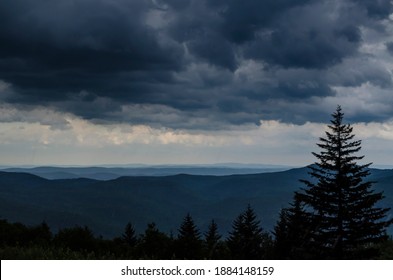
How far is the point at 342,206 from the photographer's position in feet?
89.2

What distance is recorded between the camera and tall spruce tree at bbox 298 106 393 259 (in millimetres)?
26438

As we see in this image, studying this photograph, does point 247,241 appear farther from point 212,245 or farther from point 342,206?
point 342,206

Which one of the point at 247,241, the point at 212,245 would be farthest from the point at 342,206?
the point at 247,241

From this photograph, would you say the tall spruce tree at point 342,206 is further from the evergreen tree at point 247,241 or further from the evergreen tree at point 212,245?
the evergreen tree at point 247,241

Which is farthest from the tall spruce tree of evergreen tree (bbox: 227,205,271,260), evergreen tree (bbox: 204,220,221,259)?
evergreen tree (bbox: 227,205,271,260)

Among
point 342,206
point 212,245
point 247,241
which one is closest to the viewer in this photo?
point 342,206

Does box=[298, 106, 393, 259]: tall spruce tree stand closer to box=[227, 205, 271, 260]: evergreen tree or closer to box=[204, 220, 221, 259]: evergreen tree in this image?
box=[204, 220, 221, 259]: evergreen tree

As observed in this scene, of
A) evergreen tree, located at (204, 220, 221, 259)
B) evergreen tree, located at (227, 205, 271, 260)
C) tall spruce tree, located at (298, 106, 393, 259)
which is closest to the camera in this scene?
evergreen tree, located at (204, 220, 221, 259)
